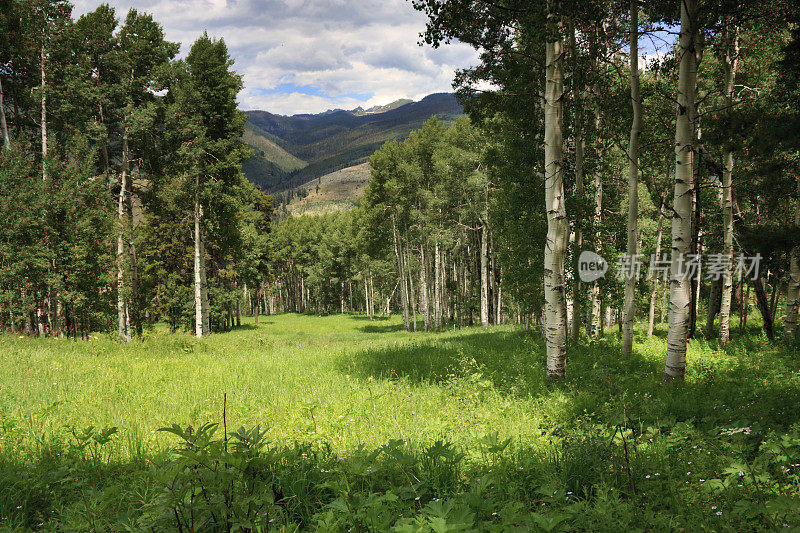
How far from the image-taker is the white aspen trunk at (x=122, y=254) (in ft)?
64.6

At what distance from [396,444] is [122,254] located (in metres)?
22.0

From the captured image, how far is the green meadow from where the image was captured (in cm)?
281

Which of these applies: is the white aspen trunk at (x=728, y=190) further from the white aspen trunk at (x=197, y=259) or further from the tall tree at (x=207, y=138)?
the white aspen trunk at (x=197, y=259)

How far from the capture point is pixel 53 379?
816cm

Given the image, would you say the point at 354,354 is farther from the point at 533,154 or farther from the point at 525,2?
the point at 525,2

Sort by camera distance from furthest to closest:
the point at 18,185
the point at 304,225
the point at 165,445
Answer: the point at 304,225 < the point at 18,185 < the point at 165,445

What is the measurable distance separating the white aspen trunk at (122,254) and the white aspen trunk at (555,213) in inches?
803

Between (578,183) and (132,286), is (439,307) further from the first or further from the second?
(132,286)

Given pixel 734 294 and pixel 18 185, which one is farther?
pixel 734 294

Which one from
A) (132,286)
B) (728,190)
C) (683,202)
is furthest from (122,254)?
(728,190)

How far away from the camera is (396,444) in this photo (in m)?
3.99

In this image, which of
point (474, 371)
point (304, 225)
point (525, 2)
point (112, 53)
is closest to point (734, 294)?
point (474, 371)

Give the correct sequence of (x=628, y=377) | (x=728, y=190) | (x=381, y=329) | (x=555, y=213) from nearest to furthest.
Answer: (x=555, y=213), (x=628, y=377), (x=728, y=190), (x=381, y=329)

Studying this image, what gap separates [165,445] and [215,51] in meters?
22.8
